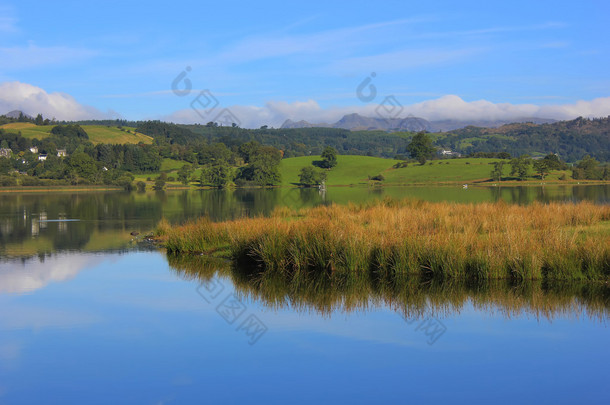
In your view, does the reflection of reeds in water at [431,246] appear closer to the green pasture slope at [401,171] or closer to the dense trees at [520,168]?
the dense trees at [520,168]

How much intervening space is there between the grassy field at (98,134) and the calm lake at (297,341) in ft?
553

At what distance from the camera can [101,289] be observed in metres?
15.6

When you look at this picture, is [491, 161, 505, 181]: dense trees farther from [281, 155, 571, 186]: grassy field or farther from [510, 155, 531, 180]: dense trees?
[510, 155, 531, 180]: dense trees

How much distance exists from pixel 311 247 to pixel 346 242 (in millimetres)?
1117

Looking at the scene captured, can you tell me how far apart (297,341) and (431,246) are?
6212 mm

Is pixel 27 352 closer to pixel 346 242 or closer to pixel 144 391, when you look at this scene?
pixel 144 391

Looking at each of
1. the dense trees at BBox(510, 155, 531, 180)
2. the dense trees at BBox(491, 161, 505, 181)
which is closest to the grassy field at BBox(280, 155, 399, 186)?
the dense trees at BBox(491, 161, 505, 181)

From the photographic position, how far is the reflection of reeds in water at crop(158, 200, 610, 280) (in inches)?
→ 547

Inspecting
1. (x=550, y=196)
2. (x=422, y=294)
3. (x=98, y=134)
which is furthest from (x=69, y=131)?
(x=422, y=294)

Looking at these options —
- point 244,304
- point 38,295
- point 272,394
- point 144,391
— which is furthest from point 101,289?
point 272,394

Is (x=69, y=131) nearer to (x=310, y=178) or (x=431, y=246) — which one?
(x=310, y=178)

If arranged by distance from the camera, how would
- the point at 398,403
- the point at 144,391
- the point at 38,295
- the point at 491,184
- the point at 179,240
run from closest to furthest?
the point at 398,403
the point at 144,391
the point at 38,295
the point at 179,240
the point at 491,184

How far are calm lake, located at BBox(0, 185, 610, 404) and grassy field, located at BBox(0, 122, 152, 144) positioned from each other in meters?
169

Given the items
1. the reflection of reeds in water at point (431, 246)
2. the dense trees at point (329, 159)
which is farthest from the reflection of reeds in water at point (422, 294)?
the dense trees at point (329, 159)
